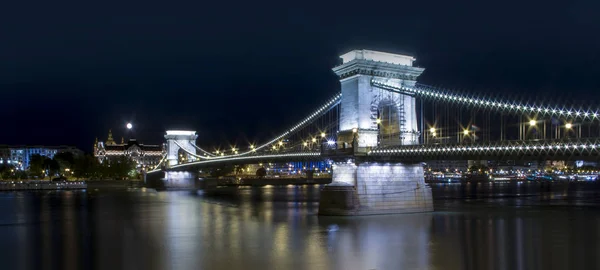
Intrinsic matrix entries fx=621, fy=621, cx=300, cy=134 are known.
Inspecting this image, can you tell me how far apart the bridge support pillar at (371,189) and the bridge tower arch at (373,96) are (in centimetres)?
218

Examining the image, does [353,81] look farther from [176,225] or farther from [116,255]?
[116,255]

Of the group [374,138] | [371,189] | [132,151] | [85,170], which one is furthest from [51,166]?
[371,189]

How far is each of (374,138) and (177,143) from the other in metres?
58.1

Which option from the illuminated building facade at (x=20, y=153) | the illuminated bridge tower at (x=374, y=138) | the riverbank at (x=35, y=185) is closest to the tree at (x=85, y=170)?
the riverbank at (x=35, y=185)

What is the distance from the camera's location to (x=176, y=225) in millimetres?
32844

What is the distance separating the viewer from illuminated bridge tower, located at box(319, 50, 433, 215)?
3212 centimetres

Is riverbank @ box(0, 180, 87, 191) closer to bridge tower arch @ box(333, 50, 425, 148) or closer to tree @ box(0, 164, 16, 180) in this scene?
tree @ box(0, 164, 16, 180)

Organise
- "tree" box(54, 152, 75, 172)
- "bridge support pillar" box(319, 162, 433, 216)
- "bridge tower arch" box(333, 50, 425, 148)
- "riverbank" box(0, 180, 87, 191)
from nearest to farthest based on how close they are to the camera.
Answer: "bridge support pillar" box(319, 162, 433, 216) → "bridge tower arch" box(333, 50, 425, 148) → "riverbank" box(0, 180, 87, 191) → "tree" box(54, 152, 75, 172)

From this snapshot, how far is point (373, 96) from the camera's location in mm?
35000

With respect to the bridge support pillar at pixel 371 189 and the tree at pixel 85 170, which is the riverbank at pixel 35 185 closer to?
the tree at pixel 85 170

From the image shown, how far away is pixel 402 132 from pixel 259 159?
17244mm

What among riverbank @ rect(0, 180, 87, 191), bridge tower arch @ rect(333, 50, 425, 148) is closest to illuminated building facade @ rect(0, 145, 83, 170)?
riverbank @ rect(0, 180, 87, 191)

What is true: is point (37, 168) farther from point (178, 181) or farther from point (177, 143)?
point (178, 181)

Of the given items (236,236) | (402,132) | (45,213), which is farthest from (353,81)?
(45,213)
